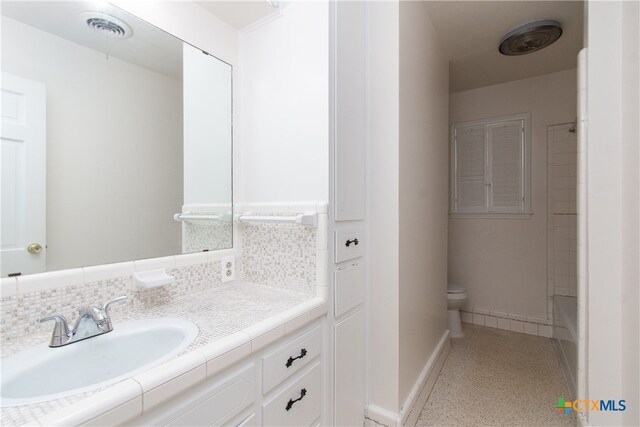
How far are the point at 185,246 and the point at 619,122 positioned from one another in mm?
2038

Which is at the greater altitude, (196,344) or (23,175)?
(23,175)

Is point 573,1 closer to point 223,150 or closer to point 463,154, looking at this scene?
point 463,154

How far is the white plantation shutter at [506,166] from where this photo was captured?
2943 mm

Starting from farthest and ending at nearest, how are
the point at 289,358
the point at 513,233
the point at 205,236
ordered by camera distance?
the point at 513,233, the point at 205,236, the point at 289,358

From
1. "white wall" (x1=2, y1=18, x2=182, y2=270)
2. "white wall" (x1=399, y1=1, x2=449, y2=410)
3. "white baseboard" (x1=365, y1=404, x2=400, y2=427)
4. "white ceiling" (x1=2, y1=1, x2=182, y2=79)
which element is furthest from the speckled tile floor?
"white ceiling" (x1=2, y1=1, x2=182, y2=79)

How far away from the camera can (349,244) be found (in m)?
1.45

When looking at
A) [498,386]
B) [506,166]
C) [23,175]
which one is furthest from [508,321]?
[23,175]

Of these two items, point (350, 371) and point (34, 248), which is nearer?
point (34, 248)

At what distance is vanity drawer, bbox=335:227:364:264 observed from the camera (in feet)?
4.48

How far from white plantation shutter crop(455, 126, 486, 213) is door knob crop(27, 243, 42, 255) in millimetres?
3304

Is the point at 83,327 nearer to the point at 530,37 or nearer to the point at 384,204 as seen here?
the point at 384,204

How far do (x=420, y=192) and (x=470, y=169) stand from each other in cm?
169

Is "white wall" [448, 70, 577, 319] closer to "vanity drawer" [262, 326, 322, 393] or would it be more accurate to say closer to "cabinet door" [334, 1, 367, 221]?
"cabinet door" [334, 1, 367, 221]

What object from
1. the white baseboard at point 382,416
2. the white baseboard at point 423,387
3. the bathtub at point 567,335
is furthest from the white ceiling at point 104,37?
the bathtub at point 567,335
